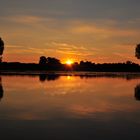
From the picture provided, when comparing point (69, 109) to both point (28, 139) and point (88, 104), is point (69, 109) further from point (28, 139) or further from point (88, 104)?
point (28, 139)

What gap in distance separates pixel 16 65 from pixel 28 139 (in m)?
125

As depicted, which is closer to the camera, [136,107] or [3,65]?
[136,107]

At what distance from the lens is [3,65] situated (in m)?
125

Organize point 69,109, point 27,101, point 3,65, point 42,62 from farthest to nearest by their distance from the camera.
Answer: point 42,62, point 3,65, point 27,101, point 69,109

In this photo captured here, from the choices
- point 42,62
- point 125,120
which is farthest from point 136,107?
point 42,62

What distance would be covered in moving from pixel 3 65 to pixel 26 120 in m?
114

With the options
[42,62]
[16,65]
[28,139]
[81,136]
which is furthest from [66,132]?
[42,62]

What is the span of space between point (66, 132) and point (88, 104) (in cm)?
759

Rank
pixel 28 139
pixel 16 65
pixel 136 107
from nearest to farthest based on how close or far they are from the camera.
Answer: pixel 28 139 < pixel 136 107 < pixel 16 65

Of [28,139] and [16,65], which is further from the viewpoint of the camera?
[16,65]

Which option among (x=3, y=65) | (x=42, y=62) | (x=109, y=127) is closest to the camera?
(x=109, y=127)

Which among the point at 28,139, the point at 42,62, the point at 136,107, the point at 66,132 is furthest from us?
the point at 42,62

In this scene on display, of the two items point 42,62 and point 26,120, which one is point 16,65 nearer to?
point 42,62

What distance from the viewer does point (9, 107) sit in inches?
677
